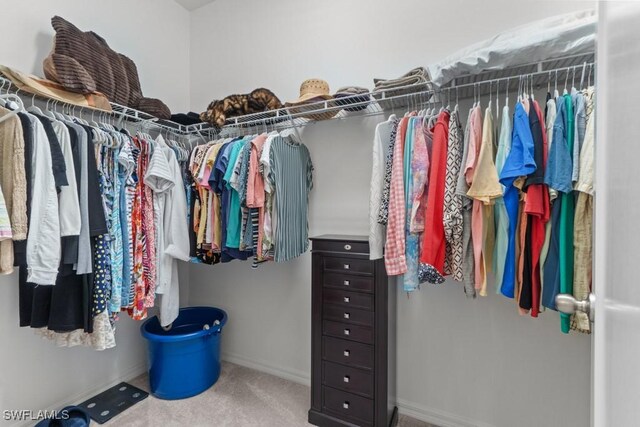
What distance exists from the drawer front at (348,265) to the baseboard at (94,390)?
1.70 m

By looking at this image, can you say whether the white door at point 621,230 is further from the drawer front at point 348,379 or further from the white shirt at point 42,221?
the white shirt at point 42,221

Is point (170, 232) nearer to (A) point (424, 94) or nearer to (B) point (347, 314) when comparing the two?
(B) point (347, 314)

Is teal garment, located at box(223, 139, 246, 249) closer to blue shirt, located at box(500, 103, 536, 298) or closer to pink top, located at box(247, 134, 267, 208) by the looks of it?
pink top, located at box(247, 134, 267, 208)

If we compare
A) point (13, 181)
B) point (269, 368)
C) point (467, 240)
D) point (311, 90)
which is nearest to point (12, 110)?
point (13, 181)

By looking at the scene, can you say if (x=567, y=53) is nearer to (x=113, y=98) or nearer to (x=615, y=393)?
(x=615, y=393)

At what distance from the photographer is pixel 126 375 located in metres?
2.18

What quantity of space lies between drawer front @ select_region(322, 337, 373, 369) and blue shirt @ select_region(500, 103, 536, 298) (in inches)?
28.6

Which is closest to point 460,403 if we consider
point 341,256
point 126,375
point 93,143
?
point 341,256

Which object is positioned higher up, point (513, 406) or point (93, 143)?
point (93, 143)

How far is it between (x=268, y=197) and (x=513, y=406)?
67.3 inches

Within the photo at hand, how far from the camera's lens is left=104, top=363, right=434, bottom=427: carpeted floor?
1.75 meters

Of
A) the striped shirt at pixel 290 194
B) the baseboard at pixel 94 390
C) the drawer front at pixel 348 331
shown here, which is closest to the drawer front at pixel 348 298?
the drawer front at pixel 348 331

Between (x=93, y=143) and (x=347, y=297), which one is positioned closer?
(x=93, y=143)

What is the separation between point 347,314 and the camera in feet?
5.32
